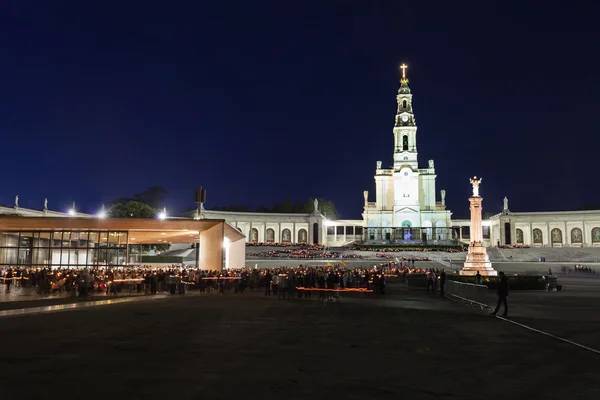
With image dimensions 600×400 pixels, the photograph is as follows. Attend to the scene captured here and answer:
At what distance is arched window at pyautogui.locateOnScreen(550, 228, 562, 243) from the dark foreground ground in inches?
4192

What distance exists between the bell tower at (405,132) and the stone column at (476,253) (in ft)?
246

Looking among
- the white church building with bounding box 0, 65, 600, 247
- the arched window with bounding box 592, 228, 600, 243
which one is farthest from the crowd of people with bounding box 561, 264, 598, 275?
the arched window with bounding box 592, 228, 600, 243

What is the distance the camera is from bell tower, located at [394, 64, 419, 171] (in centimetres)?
12406

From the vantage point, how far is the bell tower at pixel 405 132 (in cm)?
12406

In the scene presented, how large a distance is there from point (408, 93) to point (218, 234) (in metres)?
102

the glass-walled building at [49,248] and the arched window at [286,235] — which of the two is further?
the arched window at [286,235]

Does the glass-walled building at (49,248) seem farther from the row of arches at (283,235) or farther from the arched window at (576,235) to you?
the arched window at (576,235)

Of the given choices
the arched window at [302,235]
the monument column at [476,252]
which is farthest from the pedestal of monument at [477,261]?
the arched window at [302,235]

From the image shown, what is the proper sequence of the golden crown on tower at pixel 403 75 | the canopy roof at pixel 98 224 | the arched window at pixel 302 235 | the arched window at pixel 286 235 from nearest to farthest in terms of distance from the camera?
the canopy roof at pixel 98 224 < the arched window at pixel 302 235 < the arched window at pixel 286 235 < the golden crown on tower at pixel 403 75

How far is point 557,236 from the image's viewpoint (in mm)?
111562

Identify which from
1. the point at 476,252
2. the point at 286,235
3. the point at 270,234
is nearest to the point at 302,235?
the point at 286,235

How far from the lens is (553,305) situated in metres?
23.1

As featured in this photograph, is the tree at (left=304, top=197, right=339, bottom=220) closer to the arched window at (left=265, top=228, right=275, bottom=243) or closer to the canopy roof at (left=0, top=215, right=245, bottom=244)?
the arched window at (left=265, top=228, right=275, bottom=243)

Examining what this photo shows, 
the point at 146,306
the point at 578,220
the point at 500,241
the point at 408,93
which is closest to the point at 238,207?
the point at 408,93
